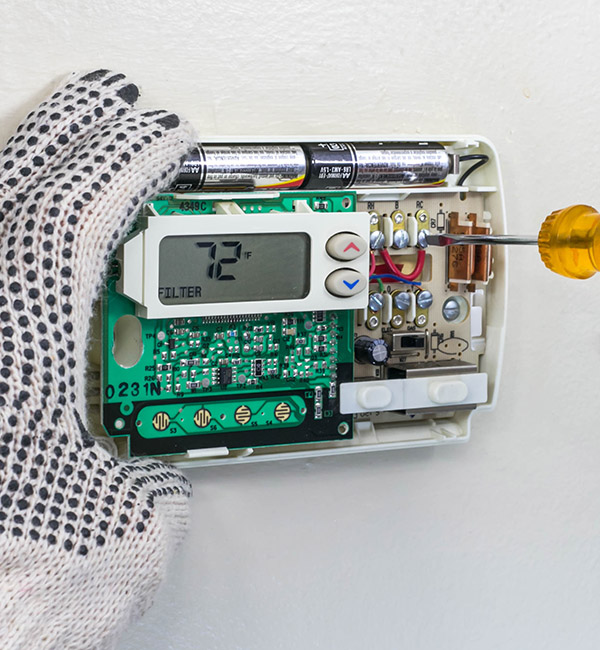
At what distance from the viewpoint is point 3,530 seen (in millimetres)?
666

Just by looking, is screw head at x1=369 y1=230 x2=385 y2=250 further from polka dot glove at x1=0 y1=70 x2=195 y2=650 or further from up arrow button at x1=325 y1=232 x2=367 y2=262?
polka dot glove at x1=0 y1=70 x2=195 y2=650

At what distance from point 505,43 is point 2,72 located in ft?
1.91

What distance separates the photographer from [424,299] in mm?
899

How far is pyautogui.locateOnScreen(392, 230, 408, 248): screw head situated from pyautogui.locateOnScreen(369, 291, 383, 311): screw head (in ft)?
0.19

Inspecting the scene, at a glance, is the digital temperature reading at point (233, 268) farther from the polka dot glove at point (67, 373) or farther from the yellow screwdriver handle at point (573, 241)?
the yellow screwdriver handle at point (573, 241)

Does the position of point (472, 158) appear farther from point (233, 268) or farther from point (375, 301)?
point (233, 268)

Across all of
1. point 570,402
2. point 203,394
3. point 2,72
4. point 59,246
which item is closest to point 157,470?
point 203,394

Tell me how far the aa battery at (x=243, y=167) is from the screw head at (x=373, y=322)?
176 mm

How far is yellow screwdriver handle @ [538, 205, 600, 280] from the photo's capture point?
0.73m

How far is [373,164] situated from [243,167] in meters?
0.14

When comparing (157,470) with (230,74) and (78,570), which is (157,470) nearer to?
(78,570)

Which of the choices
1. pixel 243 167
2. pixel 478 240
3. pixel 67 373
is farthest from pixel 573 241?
pixel 67 373

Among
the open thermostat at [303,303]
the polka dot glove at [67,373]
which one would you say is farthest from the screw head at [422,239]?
the polka dot glove at [67,373]

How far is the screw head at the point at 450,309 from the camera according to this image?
918mm
